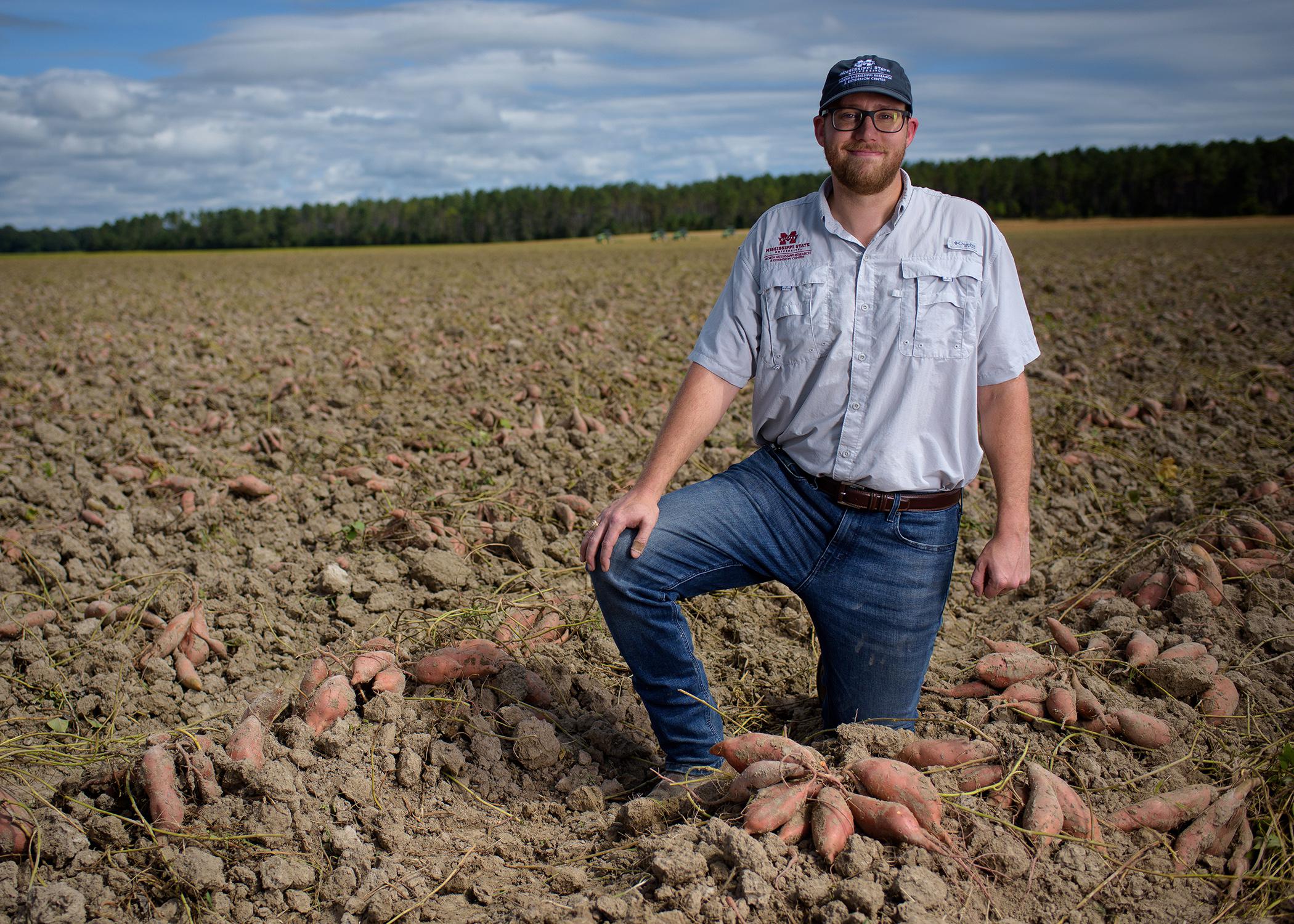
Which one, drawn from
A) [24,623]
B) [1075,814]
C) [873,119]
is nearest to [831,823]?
[1075,814]

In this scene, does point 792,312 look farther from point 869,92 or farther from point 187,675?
point 187,675

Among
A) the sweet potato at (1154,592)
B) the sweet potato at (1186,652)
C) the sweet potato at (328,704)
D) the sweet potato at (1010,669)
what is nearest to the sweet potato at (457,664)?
the sweet potato at (328,704)

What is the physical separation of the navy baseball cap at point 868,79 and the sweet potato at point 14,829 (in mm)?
3080

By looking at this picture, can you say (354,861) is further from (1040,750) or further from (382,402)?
(382,402)

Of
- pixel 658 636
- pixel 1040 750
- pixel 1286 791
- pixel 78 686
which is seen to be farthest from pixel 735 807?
pixel 78 686

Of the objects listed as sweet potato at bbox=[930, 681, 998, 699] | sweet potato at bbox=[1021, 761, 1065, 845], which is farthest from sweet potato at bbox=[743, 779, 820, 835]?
sweet potato at bbox=[930, 681, 998, 699]

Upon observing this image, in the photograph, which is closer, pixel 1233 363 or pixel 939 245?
pixel 939 245

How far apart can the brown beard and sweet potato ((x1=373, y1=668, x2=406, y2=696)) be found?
7.29 ft

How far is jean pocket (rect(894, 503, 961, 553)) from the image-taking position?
2.87 metres

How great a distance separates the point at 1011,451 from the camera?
2840mm

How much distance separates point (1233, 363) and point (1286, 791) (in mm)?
7362

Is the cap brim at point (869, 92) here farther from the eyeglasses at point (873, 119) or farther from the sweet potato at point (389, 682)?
the sweet potato at point (389, 682)

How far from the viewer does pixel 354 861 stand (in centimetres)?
251

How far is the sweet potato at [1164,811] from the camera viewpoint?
7.86 ft
